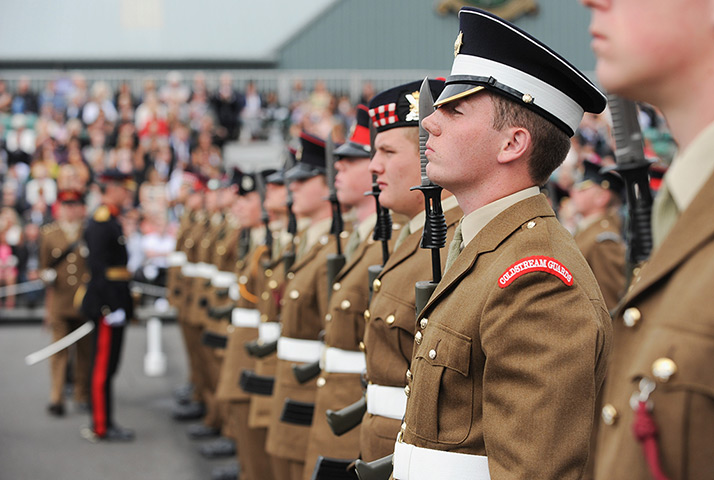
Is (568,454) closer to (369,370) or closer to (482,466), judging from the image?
(482,466)

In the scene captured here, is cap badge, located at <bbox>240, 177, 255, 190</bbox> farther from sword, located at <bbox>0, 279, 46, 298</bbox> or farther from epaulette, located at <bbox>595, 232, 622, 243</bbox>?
sword, located at <bbox>0, 279, 46, 298</bbox>

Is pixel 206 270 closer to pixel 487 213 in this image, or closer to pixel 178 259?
pixel 178 259

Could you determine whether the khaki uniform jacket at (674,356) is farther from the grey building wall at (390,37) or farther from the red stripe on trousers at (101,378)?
the grey building wall at (390,37)

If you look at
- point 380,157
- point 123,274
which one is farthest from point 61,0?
point 380,157

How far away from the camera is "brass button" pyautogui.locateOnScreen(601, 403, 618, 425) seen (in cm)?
127

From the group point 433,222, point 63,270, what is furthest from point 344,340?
point 63,270

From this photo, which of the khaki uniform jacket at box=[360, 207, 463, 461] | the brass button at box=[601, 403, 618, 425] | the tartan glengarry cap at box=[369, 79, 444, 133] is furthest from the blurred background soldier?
the brass button at box=[601, 403, 618, 425]

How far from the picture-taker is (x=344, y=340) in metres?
3.26

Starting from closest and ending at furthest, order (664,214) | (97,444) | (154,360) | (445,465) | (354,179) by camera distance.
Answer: (664,214), (445,465), (354,179), (97,444), (154,360)

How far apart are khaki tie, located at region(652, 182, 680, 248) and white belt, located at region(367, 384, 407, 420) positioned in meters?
1.34

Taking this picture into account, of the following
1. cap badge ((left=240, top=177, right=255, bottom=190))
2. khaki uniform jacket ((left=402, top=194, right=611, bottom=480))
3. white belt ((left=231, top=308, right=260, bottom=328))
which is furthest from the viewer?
cap badge ((left=240, top=177, right=255, bottom=190))

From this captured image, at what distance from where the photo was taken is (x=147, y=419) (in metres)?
7.89

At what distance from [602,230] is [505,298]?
12.7ft

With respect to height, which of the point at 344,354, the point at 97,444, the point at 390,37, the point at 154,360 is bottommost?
the point at 97,444
